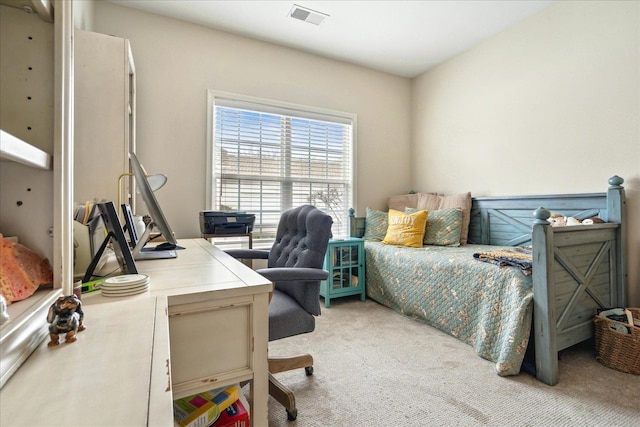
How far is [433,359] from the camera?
192 cm

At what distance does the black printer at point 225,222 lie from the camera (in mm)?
2633

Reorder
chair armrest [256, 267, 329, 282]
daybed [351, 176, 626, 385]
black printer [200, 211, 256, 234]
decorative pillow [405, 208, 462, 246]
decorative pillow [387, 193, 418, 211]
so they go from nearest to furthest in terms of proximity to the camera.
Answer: chair armrest [256, 267, 329, 282] < daybed [351, 176, 626, 385] < black printer [200, 211, 256, 234] < decorative pillow [405, 208, 462, 246] < decorative pillow [387, 193, 418, 211]

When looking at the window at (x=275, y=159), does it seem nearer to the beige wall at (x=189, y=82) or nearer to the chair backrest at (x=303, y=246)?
the beige wall at (x=189, y=82)

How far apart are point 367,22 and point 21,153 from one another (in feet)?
10.1

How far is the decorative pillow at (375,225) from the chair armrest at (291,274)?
6.98ft

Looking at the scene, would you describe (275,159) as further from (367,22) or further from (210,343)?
(210,343)

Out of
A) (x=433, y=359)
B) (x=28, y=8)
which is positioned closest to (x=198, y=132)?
(x=28, y=8)

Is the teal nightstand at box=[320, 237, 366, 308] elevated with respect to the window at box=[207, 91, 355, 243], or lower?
lower

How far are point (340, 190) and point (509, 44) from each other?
2245 mm

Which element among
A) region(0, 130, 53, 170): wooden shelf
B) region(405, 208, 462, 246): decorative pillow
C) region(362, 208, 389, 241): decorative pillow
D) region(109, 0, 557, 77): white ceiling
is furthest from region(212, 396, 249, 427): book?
region(109, 0, 557, 77): white ceiling

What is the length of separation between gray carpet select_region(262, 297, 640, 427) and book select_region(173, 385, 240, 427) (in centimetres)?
58

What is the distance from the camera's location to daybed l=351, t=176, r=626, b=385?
1.70 m

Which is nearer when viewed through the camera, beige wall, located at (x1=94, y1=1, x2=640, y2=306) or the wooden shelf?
the wooden shelf

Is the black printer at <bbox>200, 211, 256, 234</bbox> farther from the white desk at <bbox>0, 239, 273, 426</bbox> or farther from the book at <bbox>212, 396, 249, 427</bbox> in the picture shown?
the book at <bbox>212, 396, 249, 427</bbox>
